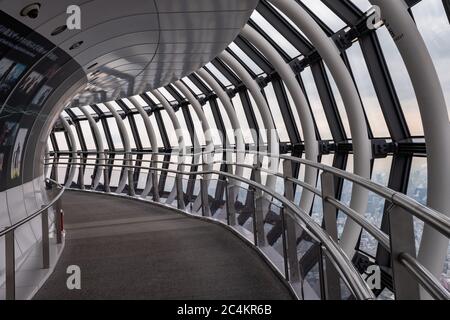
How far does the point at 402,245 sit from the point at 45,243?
4.01 m

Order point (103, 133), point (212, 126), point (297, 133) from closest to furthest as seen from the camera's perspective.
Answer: point (297, 133) → point (212, 126) → point (103, 133)

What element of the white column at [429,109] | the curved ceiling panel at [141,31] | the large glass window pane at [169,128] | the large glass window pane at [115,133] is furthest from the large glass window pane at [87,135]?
the white column at [429,109]

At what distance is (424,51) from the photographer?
6.24 metres

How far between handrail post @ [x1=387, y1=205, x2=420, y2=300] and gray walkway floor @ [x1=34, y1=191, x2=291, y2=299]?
5.95 ft

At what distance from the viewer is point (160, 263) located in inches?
205

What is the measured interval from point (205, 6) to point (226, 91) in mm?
12043

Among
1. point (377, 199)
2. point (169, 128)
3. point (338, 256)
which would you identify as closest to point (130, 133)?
point (169, 128)

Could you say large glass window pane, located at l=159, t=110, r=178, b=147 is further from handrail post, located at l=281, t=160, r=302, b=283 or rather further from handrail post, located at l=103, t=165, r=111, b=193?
handrail post, located at l=281, t=160, r=302, b=283

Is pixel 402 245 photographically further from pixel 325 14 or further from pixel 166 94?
pixel 166 94

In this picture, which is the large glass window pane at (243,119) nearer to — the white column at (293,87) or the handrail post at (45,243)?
the white column at (293,87)

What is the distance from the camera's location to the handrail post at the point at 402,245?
7.38ft
